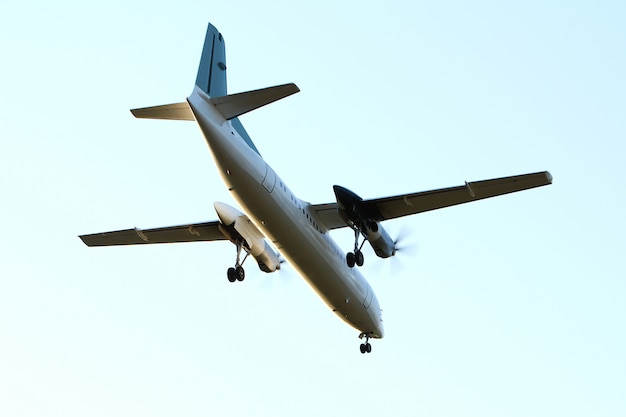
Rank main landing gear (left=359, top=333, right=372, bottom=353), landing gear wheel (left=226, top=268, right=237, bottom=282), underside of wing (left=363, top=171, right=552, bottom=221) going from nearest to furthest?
underside of wing (left=363, top=171, right=552, bottom=221) < landing gear wheel (left=226, top=268, right=237, bottom=282) < main landing gear (left=359, top=333, right=372, bottom=353)

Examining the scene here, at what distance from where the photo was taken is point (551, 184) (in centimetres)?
2470

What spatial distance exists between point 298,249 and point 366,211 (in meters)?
2.57

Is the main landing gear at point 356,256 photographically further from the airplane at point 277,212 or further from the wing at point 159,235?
the wing at point 159,235

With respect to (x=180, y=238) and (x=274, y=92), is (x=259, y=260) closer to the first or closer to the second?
(x=180, y=238)

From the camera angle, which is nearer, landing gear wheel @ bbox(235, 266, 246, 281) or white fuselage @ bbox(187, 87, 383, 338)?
white fuselage @ bbox(187, 87, 383, 338)

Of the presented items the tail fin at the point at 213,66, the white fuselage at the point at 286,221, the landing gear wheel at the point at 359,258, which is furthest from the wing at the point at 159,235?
the tail fin at the point at 213,66

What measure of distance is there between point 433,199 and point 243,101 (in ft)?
21.6

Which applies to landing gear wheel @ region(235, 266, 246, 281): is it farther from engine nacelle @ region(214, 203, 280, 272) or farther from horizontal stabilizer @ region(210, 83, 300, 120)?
horizontal stabilizer @ region(210, 83, 300, 120)

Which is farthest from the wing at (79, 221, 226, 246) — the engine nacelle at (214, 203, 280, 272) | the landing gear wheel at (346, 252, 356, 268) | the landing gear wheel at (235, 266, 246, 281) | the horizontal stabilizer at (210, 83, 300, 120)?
the horizontal stabilizer at (210, 83, 300, 120)

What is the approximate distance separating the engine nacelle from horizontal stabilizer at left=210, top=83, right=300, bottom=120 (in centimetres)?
508

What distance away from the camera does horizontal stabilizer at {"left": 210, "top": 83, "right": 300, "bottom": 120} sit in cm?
2277

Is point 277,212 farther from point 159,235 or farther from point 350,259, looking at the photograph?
point 159,235

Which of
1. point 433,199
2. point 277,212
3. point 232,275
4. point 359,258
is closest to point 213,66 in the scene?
point 277,212

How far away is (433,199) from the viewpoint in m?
26.5
